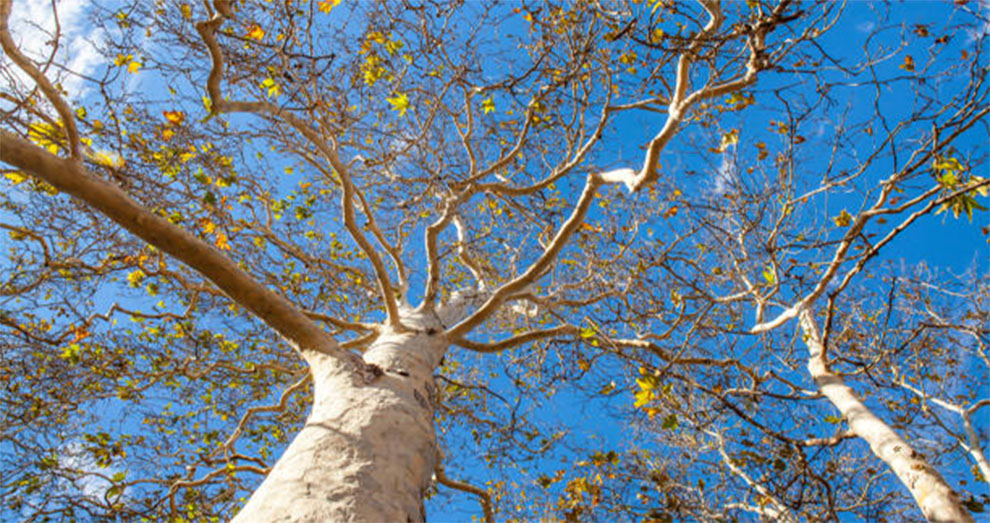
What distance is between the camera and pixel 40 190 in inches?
155

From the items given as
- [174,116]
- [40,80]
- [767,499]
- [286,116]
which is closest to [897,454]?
[767,499]

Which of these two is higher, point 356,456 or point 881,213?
point 881,213

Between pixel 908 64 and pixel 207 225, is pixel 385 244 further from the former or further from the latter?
pixel 908 64

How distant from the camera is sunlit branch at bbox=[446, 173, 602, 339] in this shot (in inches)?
126

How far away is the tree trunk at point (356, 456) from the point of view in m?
1.59

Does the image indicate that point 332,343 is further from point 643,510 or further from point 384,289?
point 643,510

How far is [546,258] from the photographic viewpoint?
333cm

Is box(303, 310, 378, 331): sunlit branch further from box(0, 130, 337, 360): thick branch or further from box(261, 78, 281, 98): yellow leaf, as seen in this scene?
box(261, 78, 281, 98): yellow leaf

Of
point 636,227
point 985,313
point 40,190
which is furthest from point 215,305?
point 985,313

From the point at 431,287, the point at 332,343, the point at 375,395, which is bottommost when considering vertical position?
the point at 375,395

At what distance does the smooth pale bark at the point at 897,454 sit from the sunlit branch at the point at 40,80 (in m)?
4.40

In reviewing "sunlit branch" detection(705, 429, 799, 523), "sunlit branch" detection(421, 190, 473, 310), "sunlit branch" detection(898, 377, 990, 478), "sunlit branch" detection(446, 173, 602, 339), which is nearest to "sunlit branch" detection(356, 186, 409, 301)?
"sunlit branch" detection(421, 190, 473, 310)

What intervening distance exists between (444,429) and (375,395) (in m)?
4.03

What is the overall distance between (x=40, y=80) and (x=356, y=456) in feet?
6.99
